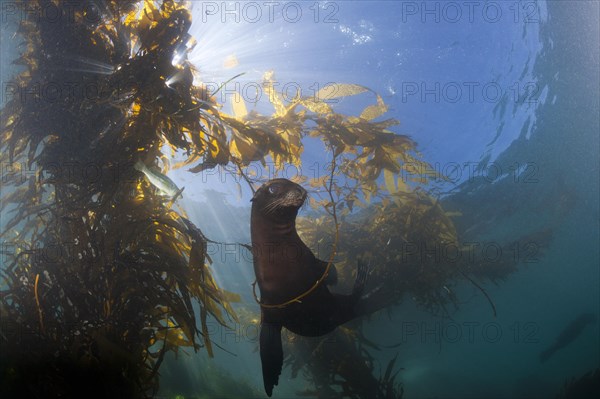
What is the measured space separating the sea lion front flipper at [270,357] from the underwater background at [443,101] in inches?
39.3

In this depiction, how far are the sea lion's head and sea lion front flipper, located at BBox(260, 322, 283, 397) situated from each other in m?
1.38

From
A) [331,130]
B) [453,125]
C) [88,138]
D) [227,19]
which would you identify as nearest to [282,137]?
[331,130]

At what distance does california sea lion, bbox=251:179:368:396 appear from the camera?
9.63 feet

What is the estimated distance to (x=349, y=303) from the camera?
3730mm

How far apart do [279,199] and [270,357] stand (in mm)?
1759

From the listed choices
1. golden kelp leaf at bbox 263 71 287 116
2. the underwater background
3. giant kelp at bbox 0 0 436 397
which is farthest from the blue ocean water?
giant kelp at bbox 0 0 436 397

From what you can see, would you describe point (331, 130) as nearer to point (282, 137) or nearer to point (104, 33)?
point (282, 137)

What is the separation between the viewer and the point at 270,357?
3232mm

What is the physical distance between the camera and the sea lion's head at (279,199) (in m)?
2.82

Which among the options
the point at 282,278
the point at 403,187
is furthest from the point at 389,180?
the point at 282,278

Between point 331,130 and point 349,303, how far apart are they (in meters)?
2.18

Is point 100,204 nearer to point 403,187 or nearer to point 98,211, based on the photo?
point 98,211

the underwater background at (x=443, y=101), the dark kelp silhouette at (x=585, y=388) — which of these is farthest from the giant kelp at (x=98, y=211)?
the dark kelp silhouette at (x=585, y=388)

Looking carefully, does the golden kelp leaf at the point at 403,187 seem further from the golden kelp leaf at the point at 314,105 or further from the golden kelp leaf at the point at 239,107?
the golden kelp leaf at the point at 239,107
